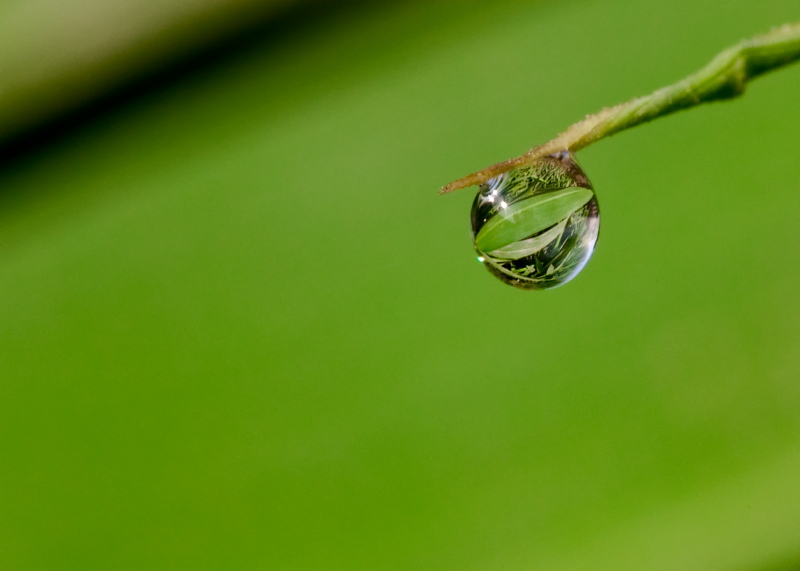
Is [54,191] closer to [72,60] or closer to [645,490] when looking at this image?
[72,60]

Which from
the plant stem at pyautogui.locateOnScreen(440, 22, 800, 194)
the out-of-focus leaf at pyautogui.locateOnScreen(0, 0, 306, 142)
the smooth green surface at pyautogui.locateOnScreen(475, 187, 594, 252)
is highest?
the out-of-focus leaf at pyautogui.locateOnScreen(0, 0, 306, 142)

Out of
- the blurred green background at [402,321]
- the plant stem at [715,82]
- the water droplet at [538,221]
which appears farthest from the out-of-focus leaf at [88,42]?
the plant stem at [715,82]

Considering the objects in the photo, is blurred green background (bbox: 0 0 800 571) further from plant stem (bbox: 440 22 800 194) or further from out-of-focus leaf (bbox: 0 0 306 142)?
plant stem (bbox: 440 22 800 194)

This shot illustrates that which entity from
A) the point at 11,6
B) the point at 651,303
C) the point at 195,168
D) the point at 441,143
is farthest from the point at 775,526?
the point at 11,6

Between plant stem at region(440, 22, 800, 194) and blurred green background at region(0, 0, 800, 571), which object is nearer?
plant stem at region(440, 22, 800, 194)

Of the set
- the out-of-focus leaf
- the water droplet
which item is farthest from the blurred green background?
the water droplet

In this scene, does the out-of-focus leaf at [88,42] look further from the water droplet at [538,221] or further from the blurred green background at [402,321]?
the water droplet at [538,221]

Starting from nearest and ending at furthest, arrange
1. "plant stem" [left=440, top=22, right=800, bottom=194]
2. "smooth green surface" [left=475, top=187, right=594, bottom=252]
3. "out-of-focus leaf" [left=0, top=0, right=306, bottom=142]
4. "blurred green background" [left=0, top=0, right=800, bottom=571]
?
"plant stem" [left=440, top=22, right=800, bottom=194]
"smooth green surface" [left=475, top=187, right=594, bottom=252]
"blurred green background" [left=0, top=0, right=800, bottom=571]
"out-of-focus leaf" [left=0, top=0, right=306, bottom=142]
